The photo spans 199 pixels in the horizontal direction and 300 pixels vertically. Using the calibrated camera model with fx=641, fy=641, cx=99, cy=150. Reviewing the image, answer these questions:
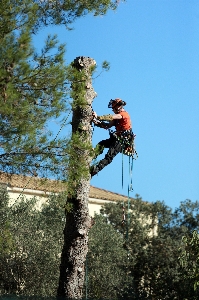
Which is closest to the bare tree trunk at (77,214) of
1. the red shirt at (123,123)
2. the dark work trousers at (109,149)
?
the dark work trousers at (109,149)

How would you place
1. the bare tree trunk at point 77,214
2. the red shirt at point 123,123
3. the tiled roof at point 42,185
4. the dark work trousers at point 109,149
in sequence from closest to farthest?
the bare tree trunk at point 77,214, the tiled roof at point 42,185, the dark work trousers at point 109,149, the red shirt at point 123,123

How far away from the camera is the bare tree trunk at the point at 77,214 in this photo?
10.0 meters

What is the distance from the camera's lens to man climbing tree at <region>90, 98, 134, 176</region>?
10.6 metres

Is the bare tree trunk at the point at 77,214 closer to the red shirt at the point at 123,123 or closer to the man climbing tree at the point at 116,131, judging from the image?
the man climbing tree at the point at 116,131

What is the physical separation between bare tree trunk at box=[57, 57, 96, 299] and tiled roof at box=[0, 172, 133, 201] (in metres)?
0.31

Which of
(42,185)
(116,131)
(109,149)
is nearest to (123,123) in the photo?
(116,131)

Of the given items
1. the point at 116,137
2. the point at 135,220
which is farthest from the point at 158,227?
the point at 116,137

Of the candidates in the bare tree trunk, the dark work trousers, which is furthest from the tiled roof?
the dark work trousers

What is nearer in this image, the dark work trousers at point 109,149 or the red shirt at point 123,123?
the dark work trousers at point 109,149

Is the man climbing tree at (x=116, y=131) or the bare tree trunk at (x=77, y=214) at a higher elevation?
the man climbing tree at (x=116, y=131)

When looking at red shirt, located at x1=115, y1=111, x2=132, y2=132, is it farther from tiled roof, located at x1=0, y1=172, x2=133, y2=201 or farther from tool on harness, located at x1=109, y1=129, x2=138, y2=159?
tiled roof, located at x1=0, y1=172, x2=133, y2=201

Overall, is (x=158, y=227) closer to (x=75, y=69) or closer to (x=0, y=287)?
(x=0, y=287)

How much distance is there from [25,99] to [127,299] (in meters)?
15.3

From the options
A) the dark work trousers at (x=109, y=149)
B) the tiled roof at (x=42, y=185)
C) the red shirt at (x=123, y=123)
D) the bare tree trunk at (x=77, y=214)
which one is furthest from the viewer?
the red shirt at (x=123, y=123)
